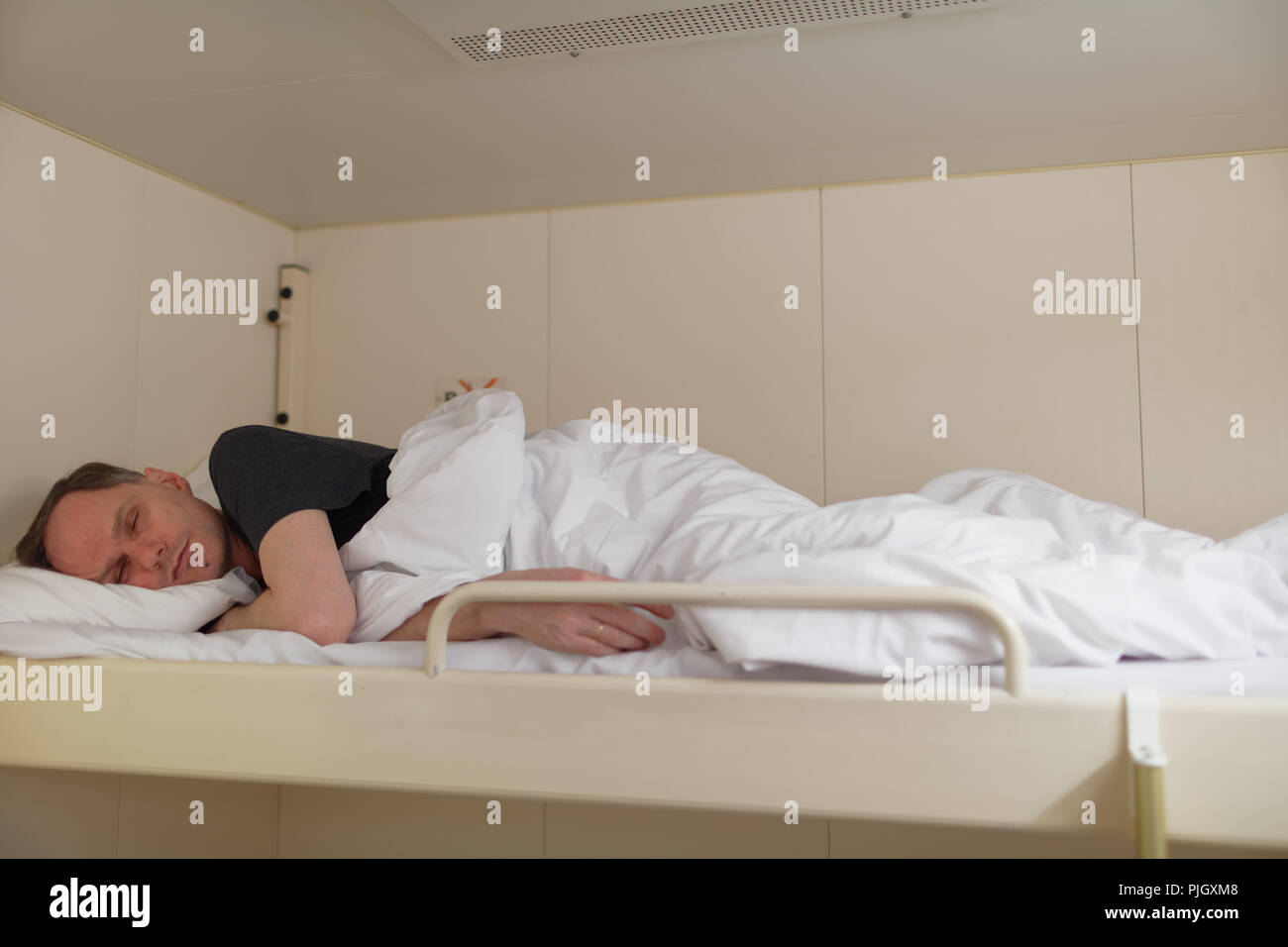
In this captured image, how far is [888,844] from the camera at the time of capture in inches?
68.1

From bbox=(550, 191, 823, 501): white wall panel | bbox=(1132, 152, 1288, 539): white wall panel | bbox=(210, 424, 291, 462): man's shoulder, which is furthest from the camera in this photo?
bbox=(550, 191, 823, 501): white wall panel

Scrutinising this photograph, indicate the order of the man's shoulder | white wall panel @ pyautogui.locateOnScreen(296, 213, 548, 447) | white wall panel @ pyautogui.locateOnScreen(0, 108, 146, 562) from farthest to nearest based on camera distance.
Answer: white wall panel @ pyautogui.locateOnScreen(296, 213, 548, 447) < white wall panel @ pyautogui.locateOnScreen(0, 108, 146, 562) < the man's shoulder

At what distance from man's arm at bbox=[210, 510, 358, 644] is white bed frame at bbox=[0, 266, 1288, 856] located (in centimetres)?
13

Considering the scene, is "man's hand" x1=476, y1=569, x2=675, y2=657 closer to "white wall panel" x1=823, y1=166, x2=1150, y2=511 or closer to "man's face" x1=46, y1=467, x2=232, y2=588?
"man's face" x1=46, y1=467, x2=232, y2=588

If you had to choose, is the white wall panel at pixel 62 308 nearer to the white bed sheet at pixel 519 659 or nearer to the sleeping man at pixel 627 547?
the sleeping man at pixel 627 547

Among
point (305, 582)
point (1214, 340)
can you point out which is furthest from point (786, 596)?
point (1214, 340)

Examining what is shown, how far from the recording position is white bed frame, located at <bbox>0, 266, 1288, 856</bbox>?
763 millimetres

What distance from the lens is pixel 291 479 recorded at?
118 cm

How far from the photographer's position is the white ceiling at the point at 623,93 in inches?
52.8

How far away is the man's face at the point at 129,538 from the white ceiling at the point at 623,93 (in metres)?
0.71

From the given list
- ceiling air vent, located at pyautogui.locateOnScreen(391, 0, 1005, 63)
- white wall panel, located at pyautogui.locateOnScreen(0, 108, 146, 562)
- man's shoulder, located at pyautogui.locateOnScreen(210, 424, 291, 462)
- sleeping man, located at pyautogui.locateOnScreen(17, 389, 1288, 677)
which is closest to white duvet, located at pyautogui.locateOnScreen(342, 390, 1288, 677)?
sleeping man, located at pyautogui.locateOnScreen(17, 389, 1288, 677)

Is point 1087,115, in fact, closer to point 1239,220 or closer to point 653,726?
point 1239,220

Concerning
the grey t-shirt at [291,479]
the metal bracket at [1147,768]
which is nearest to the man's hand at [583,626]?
the grey t-shirt at [291,479]

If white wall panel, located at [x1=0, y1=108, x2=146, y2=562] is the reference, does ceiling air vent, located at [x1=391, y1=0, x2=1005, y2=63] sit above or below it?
above
